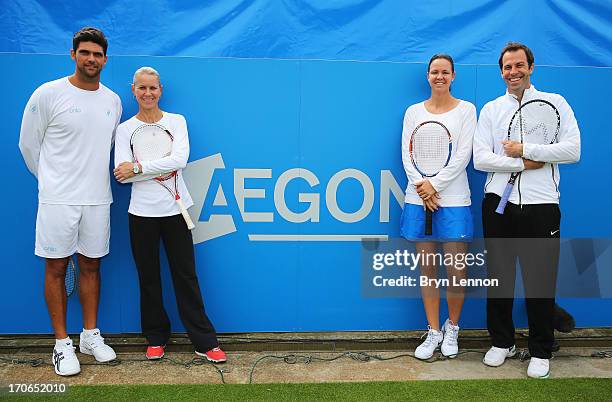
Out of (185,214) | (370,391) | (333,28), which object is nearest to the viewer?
(370,391)

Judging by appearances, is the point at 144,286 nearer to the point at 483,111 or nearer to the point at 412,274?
the point at 412,274

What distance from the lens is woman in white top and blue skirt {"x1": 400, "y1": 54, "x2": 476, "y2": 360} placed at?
3.35 meters

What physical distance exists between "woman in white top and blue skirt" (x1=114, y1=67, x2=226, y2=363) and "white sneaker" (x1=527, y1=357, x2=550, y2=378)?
6.07 ft

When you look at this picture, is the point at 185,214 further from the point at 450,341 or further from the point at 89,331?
the point at 450,341

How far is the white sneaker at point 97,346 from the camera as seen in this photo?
3.41 meters

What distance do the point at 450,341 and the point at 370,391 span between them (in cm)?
78

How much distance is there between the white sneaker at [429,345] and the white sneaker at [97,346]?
1924 millimetres

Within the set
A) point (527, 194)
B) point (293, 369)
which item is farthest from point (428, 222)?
point (293, 369)

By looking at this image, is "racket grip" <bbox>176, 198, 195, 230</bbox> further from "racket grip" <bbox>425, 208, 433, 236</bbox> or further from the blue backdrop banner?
"racket grip" <bbox>425, 208, 433, 236</bbox>

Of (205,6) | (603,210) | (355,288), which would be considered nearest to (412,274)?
(355,288)

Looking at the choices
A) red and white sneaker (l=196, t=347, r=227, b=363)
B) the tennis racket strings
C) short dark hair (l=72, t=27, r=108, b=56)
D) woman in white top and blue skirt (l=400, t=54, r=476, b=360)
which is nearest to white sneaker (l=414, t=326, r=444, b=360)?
woman in white top and blue skirt (l=400, t=54, r=476, b=360)

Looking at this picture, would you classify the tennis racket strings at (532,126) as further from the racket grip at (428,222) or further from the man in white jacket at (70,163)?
the man in white jacket at (70,163)

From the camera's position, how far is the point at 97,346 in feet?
11.3

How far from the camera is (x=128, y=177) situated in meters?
3.23
